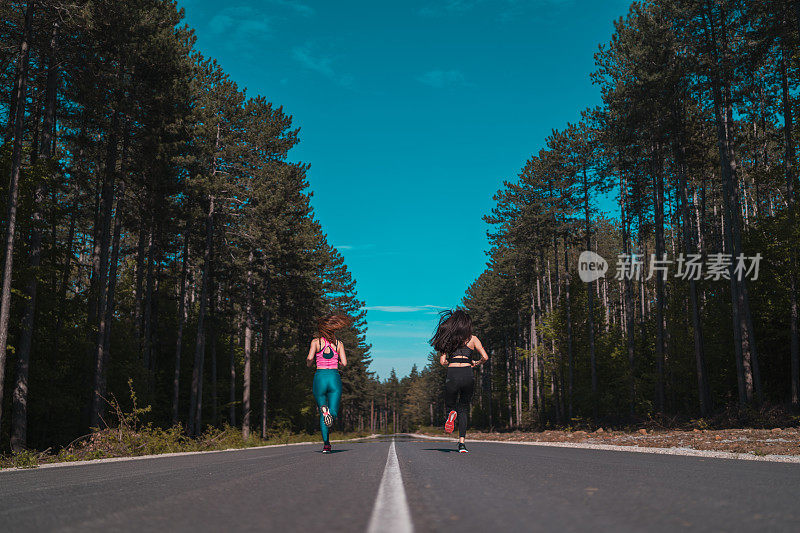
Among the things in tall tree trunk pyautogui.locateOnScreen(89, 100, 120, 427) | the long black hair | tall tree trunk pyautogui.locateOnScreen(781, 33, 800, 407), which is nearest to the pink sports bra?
the long black hair

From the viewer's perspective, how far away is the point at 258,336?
180 ft

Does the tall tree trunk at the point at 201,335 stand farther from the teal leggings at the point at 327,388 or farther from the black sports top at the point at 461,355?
the black sports top at the point at 461,355

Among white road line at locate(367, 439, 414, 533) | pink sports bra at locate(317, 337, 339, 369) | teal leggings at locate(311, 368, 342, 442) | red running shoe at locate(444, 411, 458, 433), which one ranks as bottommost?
red running shoe at locate(444, 411, 458, 433)

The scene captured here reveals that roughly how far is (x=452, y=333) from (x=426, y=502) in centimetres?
593

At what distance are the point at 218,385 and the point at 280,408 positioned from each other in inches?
295

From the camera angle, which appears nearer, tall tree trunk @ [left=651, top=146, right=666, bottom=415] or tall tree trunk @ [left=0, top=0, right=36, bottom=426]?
tall tree trunk @ [left=0, top=0, right=36, bottom=426]

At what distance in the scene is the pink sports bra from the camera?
9930 mm

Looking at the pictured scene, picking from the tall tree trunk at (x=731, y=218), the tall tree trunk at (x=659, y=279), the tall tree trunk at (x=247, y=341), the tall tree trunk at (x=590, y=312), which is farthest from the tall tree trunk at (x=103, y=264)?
the tall tree trunk at (x=590, y=312)

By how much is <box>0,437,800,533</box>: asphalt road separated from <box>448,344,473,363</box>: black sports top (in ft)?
12.5

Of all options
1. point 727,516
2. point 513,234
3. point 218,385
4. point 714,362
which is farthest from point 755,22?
point 218,385

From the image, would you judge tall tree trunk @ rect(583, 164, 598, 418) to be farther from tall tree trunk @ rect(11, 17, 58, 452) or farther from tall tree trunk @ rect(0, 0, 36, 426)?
tall tree trunk @ rect(0, 0, 36, 426)

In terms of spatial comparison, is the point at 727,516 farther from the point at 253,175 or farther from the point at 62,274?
the point at 253,175

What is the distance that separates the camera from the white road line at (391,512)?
2.56m
